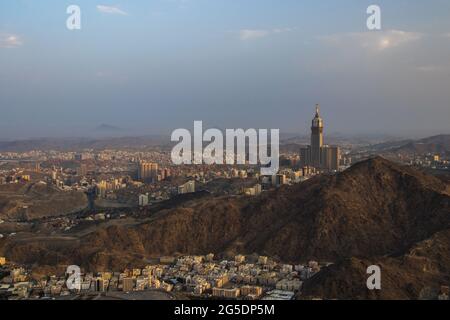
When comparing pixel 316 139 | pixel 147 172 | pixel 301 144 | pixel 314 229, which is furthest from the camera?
pixel 301 144

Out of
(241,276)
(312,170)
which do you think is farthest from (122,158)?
(241,276)

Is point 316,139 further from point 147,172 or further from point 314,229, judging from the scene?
point 314,229

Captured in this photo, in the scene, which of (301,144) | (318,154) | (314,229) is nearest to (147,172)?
(318,154)

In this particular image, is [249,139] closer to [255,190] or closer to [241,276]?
[255,190]

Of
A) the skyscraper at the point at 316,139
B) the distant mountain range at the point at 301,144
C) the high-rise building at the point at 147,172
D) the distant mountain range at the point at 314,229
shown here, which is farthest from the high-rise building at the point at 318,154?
the distant mountain range at the point at 301,144

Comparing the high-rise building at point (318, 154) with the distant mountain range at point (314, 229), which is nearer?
the distant mountain range at point (314, 229)

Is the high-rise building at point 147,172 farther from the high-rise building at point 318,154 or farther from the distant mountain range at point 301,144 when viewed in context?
the distant mountain range at point 301,144
